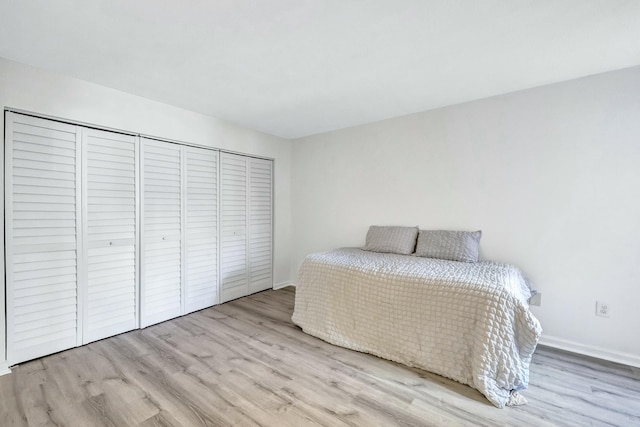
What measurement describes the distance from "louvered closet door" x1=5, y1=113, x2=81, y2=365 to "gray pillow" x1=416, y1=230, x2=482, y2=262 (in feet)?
9.97

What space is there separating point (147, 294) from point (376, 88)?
285 cm

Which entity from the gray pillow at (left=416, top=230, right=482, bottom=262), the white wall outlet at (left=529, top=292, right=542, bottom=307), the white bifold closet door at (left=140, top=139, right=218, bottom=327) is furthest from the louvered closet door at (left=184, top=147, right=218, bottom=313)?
the white wall outlet at (left=529, top=292, right=542, bottom=307)

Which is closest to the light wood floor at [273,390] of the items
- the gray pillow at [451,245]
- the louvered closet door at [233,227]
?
the gray pillow at [451,245]

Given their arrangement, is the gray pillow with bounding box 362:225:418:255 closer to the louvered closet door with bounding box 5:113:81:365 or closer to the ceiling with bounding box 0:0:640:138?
the ceiling with bounding box 0:0:640:138

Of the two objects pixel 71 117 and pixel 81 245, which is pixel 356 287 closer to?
pixel 81 245

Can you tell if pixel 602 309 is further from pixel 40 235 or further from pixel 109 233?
pixel 40 235

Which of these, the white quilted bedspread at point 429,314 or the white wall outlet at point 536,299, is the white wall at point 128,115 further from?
the white wall outlet at point 536,299

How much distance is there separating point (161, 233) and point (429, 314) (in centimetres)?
254

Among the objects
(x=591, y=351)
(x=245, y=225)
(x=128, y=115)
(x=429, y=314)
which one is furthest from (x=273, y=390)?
(x=128, y=115)

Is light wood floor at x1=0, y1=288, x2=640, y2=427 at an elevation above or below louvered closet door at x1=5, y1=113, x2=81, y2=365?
below

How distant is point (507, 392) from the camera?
1686 millimetres

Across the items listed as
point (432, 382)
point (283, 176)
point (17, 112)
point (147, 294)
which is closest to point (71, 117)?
point (17, 112)

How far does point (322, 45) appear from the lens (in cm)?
175

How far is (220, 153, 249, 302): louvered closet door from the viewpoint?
3.34 metres
